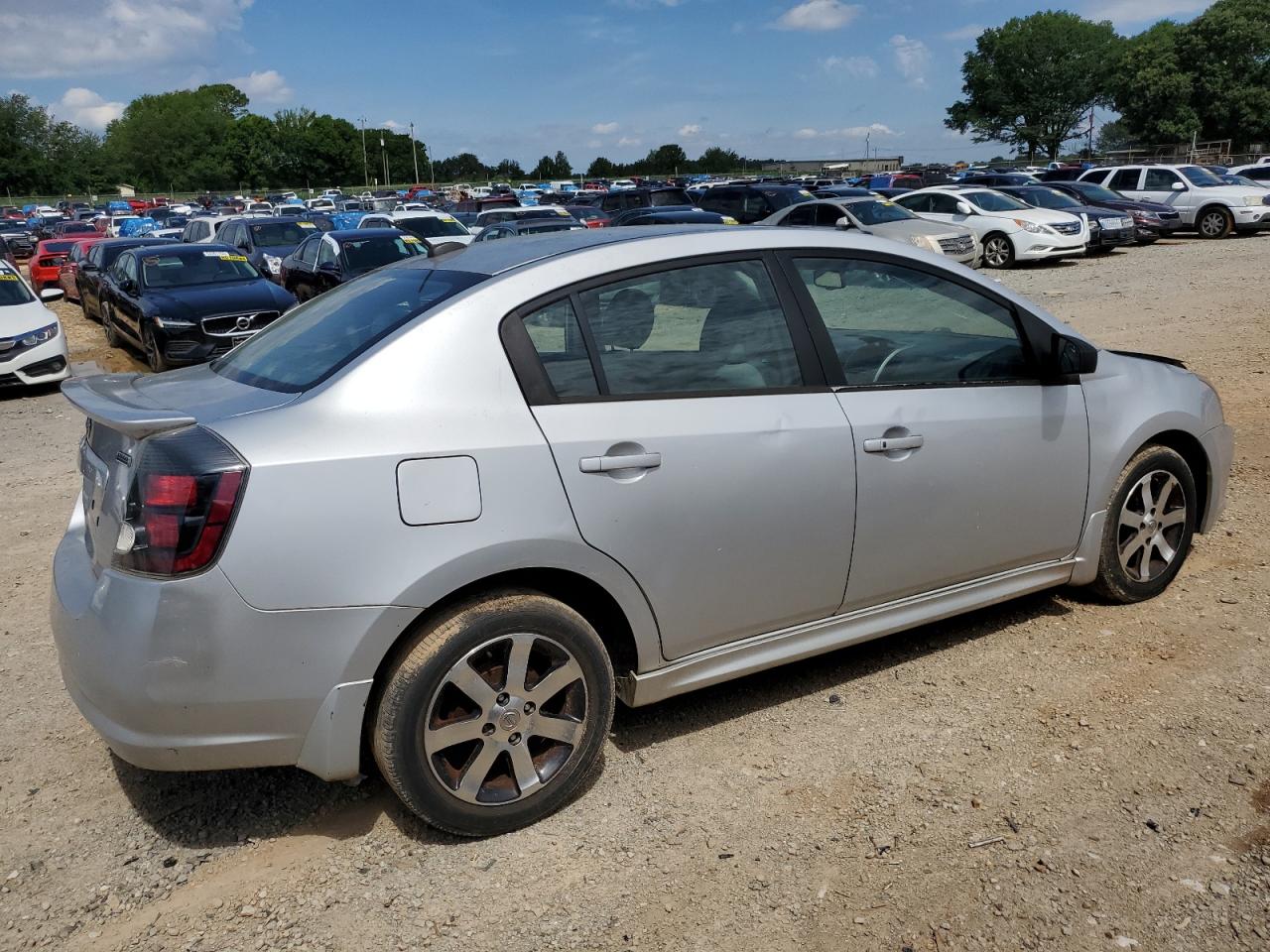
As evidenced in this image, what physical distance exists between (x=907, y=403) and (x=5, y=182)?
12840 cm

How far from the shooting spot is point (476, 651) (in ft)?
9.57

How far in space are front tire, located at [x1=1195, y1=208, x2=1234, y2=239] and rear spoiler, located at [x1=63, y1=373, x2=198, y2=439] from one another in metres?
27.1

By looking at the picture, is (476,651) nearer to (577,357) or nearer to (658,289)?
(577,357)

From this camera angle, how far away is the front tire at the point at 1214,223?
2491 cm

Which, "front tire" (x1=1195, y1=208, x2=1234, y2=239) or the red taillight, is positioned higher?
the red taillight

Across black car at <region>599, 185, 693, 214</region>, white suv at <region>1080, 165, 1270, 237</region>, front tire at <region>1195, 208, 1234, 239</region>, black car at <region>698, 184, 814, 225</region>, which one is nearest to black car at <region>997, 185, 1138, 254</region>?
white suv at <region>1080, 165, 1270, 237</region>

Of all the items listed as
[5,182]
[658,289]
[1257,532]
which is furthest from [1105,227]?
[5,182]

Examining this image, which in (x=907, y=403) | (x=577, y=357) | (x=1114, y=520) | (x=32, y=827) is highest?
(x=577, y=357)

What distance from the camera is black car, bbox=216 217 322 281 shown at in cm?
1886

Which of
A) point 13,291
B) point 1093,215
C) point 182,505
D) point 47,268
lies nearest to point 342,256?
point 13,291

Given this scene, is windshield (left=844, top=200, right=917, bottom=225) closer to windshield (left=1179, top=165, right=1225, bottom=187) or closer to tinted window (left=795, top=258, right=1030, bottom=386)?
windshield (left=1179, top=165, right=1225, bottom=187)

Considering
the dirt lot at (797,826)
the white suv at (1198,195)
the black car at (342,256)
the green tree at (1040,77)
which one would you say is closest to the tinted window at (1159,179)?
the white suv at (1198,195)

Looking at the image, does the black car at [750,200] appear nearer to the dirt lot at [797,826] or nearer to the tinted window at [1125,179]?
the tinted window at [1125,179]

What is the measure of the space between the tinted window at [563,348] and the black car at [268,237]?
16.7 meters
